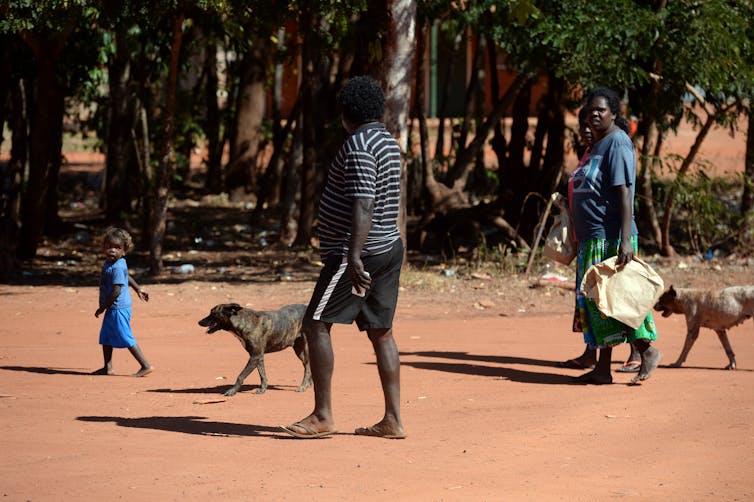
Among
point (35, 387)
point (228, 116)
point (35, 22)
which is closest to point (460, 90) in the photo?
point (228, 116)

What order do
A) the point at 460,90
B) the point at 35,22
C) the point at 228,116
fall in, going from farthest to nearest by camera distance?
the point at 460,90 → the point at 228,116 → the point at 35,22

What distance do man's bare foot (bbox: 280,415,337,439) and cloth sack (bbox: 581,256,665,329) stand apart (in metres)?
2.36

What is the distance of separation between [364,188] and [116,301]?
10.1ft

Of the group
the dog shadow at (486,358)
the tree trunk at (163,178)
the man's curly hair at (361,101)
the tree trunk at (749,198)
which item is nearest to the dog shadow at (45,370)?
the dog shadow at (486,358)

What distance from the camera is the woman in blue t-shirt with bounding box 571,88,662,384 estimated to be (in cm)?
727

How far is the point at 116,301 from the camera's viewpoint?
25.6ft

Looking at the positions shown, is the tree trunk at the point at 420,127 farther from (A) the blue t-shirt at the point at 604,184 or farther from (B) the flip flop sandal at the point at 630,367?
(A) the blue t-shirt at the point at 604,184

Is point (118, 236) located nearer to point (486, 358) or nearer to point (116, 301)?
point (116, 301)

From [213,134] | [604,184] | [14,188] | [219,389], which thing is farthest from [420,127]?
[219,389]

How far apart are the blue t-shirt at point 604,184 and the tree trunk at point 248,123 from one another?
13.6m

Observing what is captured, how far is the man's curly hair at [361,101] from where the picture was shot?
563 cm

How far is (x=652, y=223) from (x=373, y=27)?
475 centimetres

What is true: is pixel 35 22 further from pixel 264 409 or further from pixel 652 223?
pixel 652 223

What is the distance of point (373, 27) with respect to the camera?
14.1 m
